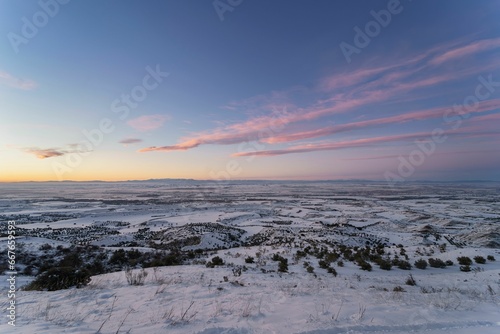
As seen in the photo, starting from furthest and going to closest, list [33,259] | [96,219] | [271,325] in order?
[96,219] → [33,259] → [271,325]

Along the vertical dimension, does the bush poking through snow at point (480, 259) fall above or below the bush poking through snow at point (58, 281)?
A: below

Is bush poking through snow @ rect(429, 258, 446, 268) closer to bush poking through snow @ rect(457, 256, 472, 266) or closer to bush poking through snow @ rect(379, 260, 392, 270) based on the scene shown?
bush poking through snow @ rect(457, 256, 472, 266)

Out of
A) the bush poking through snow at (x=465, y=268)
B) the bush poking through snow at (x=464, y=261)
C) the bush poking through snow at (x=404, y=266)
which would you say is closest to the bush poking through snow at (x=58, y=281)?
the bush poking through snow at (x=404, y=266)

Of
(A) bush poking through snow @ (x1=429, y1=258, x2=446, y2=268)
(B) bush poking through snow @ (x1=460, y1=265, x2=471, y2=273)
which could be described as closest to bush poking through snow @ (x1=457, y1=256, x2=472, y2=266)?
(B) bush poking through snow @ (x1=460, y1=265, x2=471, y2=273)

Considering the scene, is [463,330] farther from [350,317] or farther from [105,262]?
[105,262]

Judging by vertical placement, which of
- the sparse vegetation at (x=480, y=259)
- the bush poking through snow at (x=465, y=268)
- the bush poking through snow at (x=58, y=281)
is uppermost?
the bush poking through snow at (x=58, y=281)

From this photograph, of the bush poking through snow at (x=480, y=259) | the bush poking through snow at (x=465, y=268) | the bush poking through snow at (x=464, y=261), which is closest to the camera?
the bush poking through snow at (x=465, y=268)

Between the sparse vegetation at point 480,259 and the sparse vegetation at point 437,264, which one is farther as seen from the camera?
the sparse vegetation at point 480,259

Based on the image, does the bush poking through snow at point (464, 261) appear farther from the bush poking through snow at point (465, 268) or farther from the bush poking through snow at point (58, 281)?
the bush poking through snow at point (58, 281)

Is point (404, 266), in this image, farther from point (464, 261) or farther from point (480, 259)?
point (480, 259)

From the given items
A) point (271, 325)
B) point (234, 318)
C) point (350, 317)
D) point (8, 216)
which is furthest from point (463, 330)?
point (8, 216)

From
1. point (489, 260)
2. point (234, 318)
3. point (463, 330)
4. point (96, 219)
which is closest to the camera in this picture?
point (463, 330)
